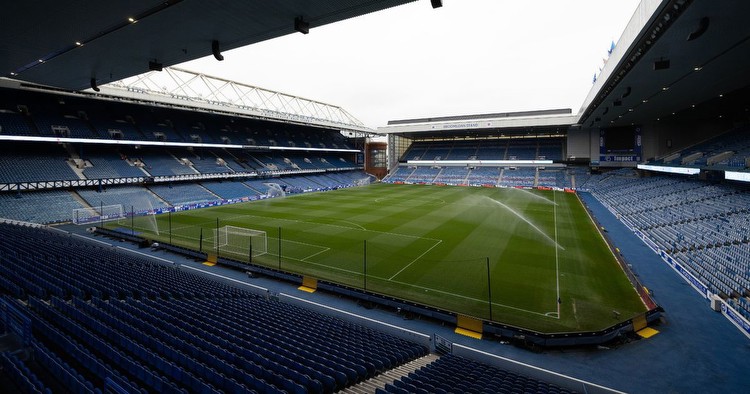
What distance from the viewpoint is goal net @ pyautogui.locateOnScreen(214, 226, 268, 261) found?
2073 centimetres

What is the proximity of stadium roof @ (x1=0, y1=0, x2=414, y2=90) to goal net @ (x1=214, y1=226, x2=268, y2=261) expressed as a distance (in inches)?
459

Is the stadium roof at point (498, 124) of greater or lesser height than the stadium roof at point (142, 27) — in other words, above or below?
above

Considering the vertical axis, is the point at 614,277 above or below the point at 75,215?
below

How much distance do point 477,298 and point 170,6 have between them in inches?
585

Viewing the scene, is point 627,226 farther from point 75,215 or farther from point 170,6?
point 75,215

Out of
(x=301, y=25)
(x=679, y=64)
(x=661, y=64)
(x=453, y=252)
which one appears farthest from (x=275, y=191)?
(x=679, y=64)

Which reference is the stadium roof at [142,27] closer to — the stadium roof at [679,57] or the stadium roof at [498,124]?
the stadium roof at [679,57]

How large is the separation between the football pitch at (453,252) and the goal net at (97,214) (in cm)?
257

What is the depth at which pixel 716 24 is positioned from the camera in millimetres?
13062

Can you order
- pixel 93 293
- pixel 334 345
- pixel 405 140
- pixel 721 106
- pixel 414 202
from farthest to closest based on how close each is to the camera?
1. pixel 405 140
2. pixel 414 202
3. pixel 721 106
4. pixel 93 293
5. pixel 334 345

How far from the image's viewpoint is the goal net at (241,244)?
20.7 metres

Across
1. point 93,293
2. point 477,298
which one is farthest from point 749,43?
point 93,293

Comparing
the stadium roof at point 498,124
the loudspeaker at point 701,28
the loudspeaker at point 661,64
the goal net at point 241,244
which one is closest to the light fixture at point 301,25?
the goal net at point 241,244

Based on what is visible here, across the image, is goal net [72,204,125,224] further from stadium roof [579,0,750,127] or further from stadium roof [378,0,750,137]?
stadium roof [378,0,750,137]
